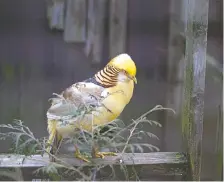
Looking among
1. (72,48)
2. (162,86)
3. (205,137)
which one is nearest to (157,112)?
(162,86)

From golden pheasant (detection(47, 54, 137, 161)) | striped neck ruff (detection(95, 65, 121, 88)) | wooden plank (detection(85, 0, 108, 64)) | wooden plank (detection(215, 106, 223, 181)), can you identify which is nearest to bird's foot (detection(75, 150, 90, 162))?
golden pheasant (detection(47, 54, 137, 161))

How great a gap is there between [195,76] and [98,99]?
247mm

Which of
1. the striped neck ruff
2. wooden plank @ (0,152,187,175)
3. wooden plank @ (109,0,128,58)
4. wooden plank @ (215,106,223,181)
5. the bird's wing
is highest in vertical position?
wooden plank @ (109,0,128,58)

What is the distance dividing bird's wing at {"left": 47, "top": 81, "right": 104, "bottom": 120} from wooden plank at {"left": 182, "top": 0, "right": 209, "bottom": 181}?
0.23m

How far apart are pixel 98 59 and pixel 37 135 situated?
11.2 inches

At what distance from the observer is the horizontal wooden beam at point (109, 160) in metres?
1.06

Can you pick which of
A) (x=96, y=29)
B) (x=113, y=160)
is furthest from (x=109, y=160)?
(x=96, y=29)

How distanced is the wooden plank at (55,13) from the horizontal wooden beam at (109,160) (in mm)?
434

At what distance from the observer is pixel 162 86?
1.45 m

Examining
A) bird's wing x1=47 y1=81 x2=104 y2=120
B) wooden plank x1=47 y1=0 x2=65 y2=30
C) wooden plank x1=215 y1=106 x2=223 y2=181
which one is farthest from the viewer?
wooden plank x1=215 y1=106 x2=223 y2=181

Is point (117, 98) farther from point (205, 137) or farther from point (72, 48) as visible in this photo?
point (205, 137)

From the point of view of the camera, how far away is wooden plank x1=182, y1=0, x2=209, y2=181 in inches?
42.8

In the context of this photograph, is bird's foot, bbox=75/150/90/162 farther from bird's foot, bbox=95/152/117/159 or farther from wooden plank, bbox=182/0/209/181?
wooden plank, bbox=182/0/209/181

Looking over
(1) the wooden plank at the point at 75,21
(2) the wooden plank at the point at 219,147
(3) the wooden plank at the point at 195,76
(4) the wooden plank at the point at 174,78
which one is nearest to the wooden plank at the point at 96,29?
(1) the wooden plank at the point at 75,21
